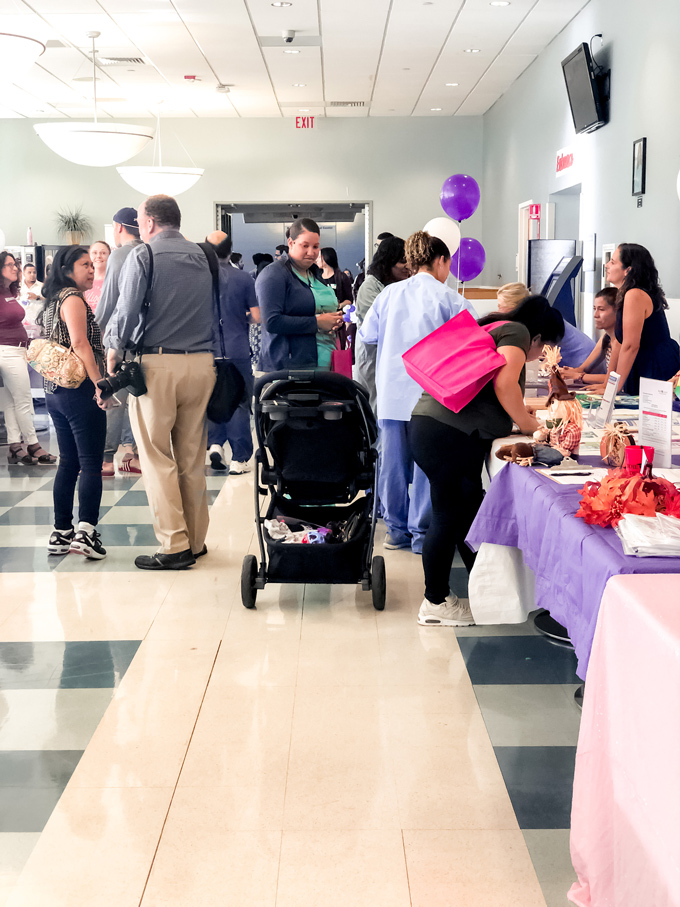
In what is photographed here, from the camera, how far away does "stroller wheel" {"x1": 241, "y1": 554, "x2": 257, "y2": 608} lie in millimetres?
3359

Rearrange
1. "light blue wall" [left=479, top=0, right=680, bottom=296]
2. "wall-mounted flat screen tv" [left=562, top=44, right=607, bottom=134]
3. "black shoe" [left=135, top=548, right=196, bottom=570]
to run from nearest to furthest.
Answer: "black shoe" [left=135, top=548, right=196, bottom=570] < "light blue wall" [left=479, top=0, right=680, bottom=296] < "wall-mounted flat screen tv" [left=562, top=44, right=607, bottom=134]

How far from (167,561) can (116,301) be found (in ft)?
5.13

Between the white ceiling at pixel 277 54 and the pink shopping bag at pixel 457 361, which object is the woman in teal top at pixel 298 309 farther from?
the white ceiling at pixel 277 54

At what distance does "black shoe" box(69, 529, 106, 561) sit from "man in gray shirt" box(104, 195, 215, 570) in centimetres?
34

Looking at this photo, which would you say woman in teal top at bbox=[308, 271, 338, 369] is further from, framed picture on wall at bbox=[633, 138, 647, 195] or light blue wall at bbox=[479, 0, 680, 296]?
framed picture on wall at bbox=[633, 138, 647, 195]

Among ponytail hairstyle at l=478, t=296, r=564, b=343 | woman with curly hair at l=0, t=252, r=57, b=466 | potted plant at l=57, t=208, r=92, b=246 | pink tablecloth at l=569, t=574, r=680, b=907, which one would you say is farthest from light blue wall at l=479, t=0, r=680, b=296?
potted plant at l=57, t=208, r=92, b=246

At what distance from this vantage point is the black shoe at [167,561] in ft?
12.8

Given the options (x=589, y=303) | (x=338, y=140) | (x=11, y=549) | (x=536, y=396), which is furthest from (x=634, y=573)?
(x=338, y=140)

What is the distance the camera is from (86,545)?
13.4 feet

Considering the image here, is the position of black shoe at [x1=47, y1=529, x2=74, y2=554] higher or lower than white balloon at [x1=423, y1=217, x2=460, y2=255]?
lower

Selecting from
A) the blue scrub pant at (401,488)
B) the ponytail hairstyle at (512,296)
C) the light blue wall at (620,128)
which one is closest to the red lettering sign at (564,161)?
the light blue wall at (620,128)

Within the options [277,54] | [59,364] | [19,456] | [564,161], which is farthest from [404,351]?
[277,54]

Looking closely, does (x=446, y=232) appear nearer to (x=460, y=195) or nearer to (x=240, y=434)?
(x=460, y=195)

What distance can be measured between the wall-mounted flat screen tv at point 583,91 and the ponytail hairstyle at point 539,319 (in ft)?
14.1
